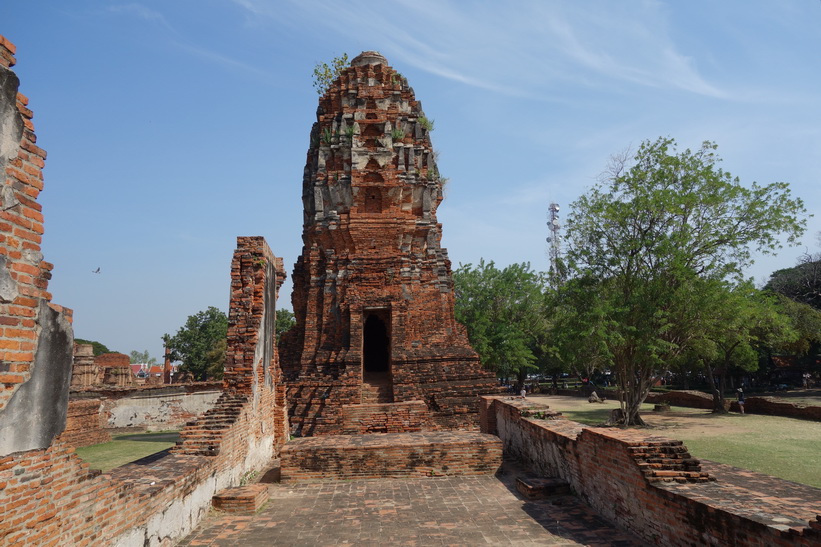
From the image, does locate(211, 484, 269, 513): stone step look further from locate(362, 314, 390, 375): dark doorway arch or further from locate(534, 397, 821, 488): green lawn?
locate(362, 314, 390, 375): dark doorway arch

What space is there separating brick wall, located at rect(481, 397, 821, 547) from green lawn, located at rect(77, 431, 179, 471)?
8.94 m

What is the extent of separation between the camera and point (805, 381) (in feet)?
100

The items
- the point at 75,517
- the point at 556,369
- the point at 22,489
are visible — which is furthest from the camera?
the point at 556,369

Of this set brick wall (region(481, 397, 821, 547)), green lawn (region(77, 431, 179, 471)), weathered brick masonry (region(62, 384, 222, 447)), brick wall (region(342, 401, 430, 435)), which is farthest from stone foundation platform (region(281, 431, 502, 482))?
weathered brick masonry (region(62, 384, 222, 447))

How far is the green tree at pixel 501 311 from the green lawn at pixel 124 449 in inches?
628

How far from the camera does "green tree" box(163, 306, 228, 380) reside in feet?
127

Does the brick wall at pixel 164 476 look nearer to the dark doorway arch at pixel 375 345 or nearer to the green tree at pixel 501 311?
the dark doorway arch at pixel 375 345

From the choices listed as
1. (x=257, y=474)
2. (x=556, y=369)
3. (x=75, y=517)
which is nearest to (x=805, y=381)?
(x=556, y=369)

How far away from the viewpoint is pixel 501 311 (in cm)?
3125

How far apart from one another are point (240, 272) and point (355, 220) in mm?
7531

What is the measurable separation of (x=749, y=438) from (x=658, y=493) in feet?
31.5

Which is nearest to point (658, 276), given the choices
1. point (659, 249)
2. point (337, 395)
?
point (659, 249)

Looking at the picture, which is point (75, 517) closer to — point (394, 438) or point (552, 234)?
point (394, 438)

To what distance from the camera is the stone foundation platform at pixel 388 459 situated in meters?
8.80
